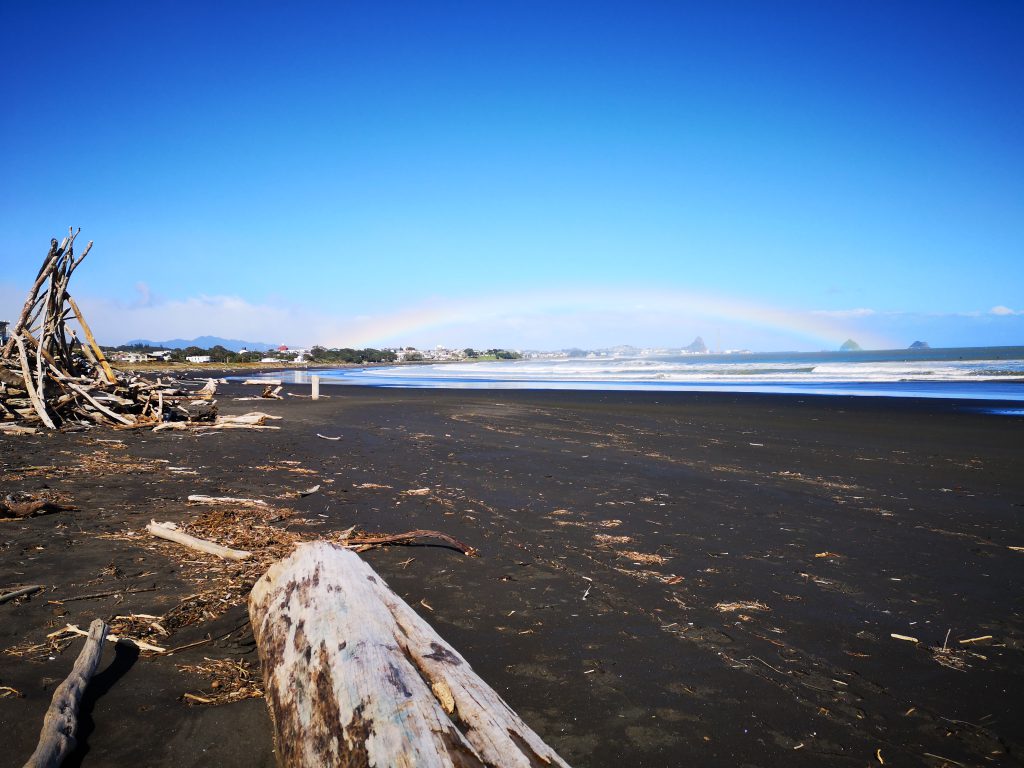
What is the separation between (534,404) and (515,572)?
17.1 m

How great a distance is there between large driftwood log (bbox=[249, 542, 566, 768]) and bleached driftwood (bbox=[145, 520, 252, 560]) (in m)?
1.48

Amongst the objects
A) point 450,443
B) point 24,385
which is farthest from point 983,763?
point 24,385

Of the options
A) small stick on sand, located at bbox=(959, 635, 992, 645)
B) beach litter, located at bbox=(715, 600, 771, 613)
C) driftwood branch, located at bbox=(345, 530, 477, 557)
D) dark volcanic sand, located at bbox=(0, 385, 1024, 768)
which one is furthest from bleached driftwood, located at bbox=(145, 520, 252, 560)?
small stick on sand, located at bbox=(959, 635, 992, 645)

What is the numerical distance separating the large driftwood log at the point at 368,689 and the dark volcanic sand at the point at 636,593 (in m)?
0.30

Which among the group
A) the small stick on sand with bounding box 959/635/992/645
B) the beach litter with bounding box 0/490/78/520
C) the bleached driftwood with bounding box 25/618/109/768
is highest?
the beach litter with bounding box 0/490/78/520

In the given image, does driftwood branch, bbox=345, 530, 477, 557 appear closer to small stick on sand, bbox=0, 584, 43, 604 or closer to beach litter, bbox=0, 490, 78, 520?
small stick on sand, bbox=0, 584, 43, 604

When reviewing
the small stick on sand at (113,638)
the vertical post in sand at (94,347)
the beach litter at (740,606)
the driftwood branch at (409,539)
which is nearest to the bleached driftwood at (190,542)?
the driftwood branch at (409,539)

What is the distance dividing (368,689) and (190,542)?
3368mm

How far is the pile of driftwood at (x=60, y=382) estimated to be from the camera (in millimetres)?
12219

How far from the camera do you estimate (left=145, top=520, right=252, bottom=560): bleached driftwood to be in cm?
461

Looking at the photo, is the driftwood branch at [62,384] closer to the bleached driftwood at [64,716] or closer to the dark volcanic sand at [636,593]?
the dark volcanic sand at [636,593]

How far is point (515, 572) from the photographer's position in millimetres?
4664

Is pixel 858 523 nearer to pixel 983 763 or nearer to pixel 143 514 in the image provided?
pixel 983 763

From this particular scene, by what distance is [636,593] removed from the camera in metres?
4.29
